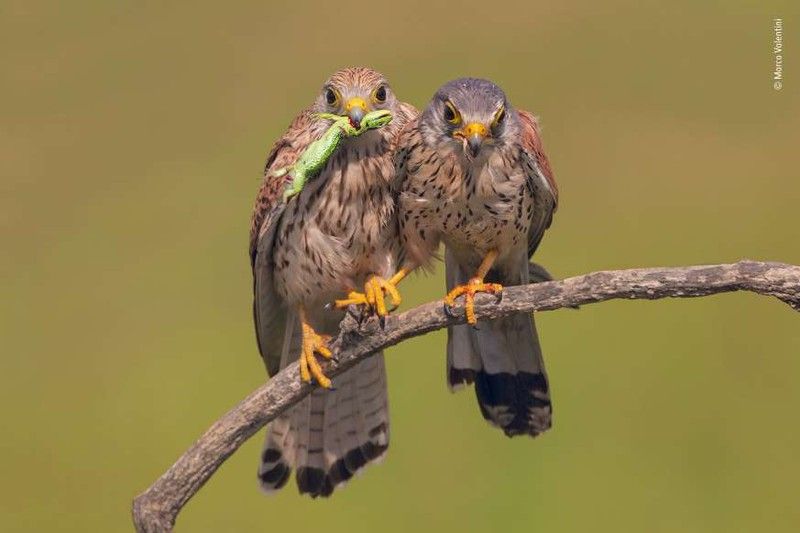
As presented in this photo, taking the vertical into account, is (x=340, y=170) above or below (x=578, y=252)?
below

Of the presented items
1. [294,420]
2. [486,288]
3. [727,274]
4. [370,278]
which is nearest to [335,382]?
[294,420]

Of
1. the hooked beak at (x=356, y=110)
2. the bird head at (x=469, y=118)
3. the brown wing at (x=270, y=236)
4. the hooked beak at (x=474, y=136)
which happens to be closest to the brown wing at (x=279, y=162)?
the brown wing at (x=270, y=236)

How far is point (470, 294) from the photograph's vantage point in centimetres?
542

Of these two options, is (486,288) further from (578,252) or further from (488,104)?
(578,252)

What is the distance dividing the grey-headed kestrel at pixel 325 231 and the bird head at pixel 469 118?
0.26 metres

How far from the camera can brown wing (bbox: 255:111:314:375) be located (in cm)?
588

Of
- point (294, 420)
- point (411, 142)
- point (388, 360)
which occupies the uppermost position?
point (388, 360)

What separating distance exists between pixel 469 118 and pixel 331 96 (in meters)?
0.55

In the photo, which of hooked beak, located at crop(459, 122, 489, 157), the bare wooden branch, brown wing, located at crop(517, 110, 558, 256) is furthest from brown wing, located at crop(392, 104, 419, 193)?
the bare wooden branch

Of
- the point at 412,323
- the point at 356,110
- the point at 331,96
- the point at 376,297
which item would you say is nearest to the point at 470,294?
the point at 412,323

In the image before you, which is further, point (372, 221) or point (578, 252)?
point (578, 252)

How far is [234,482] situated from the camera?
343 inches

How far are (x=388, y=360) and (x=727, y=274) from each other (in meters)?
4.57

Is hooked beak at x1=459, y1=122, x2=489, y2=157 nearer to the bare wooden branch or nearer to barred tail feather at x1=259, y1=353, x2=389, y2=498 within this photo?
the bare wooden branch
